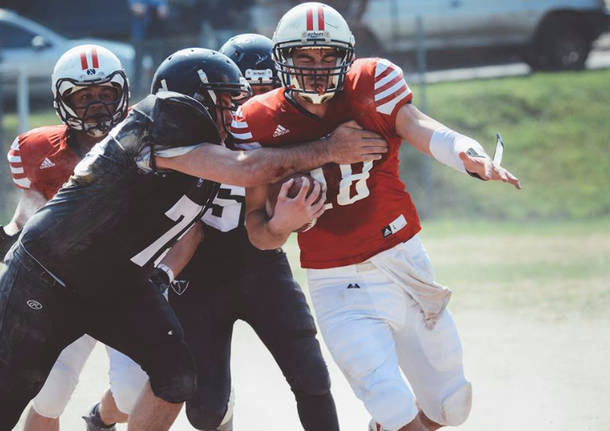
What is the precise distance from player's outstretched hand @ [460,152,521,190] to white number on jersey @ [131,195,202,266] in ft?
3.79

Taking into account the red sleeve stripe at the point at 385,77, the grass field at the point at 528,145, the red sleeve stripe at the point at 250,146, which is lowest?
the grass field at the point at 528,145

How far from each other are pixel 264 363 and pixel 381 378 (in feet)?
9.09

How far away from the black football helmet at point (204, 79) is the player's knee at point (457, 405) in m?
1.65

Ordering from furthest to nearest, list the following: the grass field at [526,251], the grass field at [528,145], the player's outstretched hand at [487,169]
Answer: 1. the grass field at [528,145]
2. the grass field at [526,251]
3. the player's outstretched hand at [487,169]

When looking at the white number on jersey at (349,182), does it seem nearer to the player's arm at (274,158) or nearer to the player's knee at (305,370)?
the player's arm at (274,158)

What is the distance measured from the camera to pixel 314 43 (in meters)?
4.21

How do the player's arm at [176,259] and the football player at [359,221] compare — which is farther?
the player's arm at [176,259]

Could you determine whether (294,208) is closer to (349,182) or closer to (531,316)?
(349,182)

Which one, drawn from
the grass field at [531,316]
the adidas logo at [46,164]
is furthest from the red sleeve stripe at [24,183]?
the grass field at [531,316]

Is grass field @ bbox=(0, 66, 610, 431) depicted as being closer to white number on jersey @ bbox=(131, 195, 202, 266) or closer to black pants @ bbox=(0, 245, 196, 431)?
black pants @ bbox=(0, 245, 196, 431)

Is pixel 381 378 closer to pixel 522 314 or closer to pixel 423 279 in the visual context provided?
pixel 423 279

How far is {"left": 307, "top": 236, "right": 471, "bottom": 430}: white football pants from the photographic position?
423 centimetres

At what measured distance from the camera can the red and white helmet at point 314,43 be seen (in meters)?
4.19

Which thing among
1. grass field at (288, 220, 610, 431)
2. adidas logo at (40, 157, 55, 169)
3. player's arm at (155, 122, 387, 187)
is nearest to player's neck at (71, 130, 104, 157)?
adidas logo at (40, 157, 55, 169)
